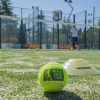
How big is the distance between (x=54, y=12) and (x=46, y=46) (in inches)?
172

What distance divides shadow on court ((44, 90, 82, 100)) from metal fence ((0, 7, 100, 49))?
65.9 feet

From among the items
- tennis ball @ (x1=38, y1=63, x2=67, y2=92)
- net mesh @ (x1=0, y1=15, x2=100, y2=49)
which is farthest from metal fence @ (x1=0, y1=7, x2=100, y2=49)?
tennis ball @ (x1=38, y1=63, x2=67, y2=92)

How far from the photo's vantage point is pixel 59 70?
1858 millimetres

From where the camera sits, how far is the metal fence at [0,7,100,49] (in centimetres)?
2205

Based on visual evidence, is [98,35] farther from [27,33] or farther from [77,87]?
[77,87]

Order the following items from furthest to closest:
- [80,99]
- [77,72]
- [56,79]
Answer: [77,72] < [56,79] < [80,99]

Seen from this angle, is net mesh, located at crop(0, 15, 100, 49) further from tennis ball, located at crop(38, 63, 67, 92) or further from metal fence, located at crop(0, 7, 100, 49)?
tennis ball, located at crop(38, 63, 67, 92)

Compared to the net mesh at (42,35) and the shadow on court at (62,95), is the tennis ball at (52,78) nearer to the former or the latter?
the shadow on court at (62,95)

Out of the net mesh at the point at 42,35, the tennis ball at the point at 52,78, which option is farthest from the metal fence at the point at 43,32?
the tennis ball at the point at 52,78

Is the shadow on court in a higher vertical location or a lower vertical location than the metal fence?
lower

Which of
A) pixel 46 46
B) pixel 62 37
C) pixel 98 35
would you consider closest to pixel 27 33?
pixel 46 46

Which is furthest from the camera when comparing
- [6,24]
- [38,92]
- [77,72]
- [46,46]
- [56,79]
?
[46,46]

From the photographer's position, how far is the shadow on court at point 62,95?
1713 mm

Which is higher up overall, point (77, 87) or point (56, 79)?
point (56, 79)
